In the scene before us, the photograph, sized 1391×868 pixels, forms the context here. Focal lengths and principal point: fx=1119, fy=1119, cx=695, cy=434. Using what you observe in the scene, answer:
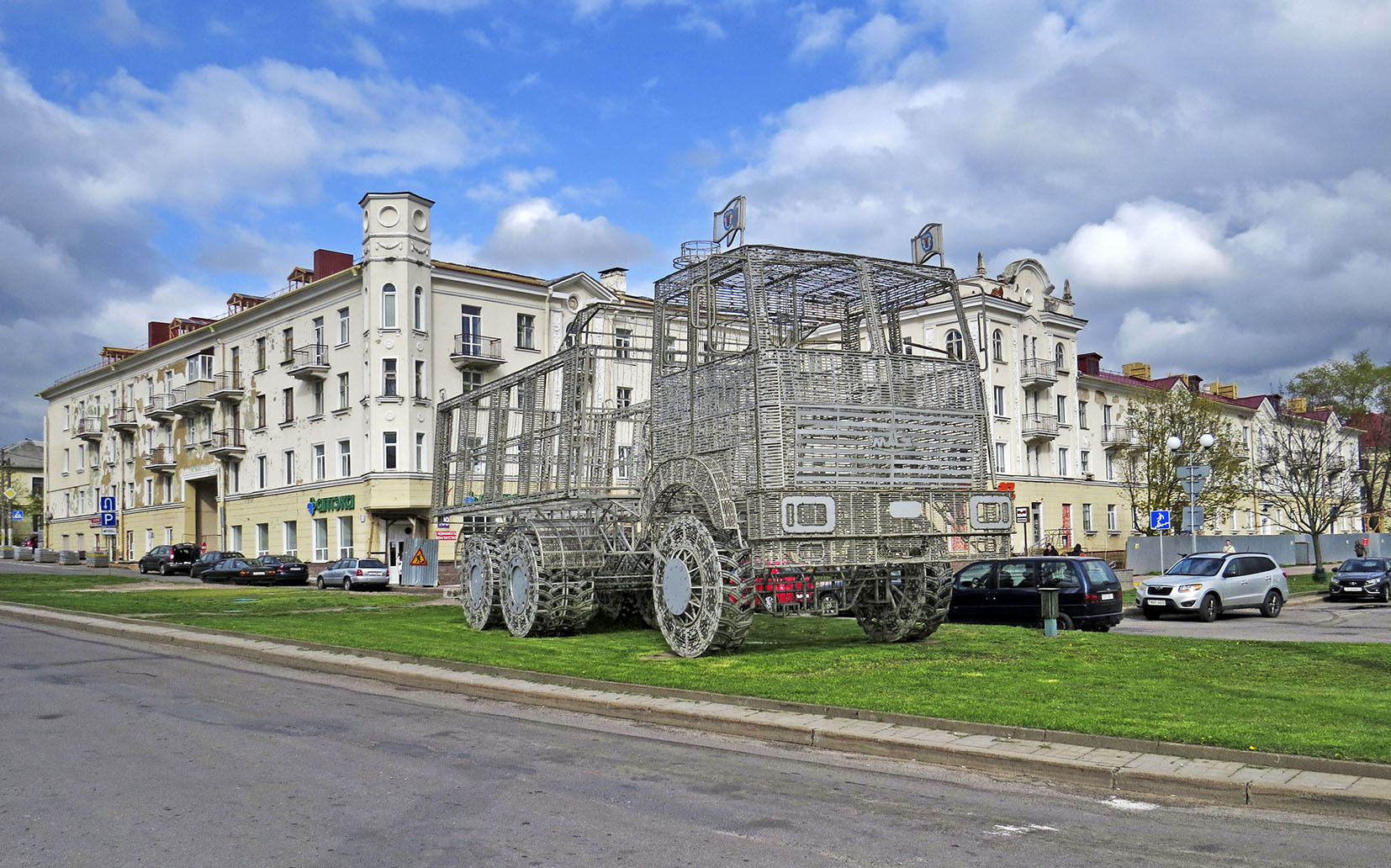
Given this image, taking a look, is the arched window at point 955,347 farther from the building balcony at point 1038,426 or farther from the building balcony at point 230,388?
the building balcony at point 230,388

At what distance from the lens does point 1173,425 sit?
49312 mm

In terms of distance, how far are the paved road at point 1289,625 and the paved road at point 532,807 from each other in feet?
41.2

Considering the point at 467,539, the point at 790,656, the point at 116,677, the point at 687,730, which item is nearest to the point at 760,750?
the point at 687,730

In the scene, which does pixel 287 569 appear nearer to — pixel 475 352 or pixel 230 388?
pixel 475 352

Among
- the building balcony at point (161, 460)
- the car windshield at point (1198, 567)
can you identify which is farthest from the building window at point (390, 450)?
the car windshield at point (1198, 567)

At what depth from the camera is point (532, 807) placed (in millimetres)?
7023

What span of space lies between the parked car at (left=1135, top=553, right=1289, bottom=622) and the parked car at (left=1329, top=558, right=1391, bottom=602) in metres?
7.42

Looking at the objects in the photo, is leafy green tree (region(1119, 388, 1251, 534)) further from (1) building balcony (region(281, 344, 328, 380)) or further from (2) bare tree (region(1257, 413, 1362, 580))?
(1) building balcony (region(281, 344, 328, 380))

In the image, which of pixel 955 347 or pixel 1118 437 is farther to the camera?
pixel 1118 437

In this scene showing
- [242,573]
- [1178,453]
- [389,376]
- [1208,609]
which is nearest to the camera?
[1208,609]

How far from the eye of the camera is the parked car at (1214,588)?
2408 cm

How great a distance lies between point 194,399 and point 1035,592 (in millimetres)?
51024

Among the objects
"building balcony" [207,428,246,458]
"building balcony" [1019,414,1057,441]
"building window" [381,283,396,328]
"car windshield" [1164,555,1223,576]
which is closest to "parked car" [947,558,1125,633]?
"car windshield" [1164,555,1223,576]

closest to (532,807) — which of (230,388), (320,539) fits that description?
(320,539)
